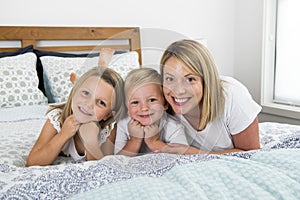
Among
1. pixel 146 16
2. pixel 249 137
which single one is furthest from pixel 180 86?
pixel 146 16

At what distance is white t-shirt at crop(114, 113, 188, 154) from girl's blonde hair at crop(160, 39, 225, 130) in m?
0.12

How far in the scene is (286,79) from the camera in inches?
109

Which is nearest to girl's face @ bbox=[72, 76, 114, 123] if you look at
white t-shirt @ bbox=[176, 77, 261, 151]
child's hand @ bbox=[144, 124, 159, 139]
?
child's hand @ bbox=[144, 124, 159, 139]

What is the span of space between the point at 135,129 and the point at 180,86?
17 centimetres

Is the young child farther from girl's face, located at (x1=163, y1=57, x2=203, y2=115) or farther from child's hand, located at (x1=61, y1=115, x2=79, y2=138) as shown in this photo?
child's hand, located at (x1=61, y1=115, x2=79, y2=138)

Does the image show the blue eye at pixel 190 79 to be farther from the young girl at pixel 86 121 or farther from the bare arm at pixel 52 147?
the bare arm at pixel 52 147

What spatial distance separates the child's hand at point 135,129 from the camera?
0.83 meters

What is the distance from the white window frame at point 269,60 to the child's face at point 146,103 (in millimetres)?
2197

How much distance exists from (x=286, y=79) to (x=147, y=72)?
229cm

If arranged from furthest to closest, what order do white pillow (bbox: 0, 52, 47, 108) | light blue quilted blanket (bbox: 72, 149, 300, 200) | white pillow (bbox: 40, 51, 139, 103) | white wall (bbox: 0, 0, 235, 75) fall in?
1. white wall (bbox: 0, 0, 235, 75)
2. white pillow (bbox: 40, 51, 139, 103)
3. white pillow (bbox: 0, 52, 47, 108)
4. light blue quilted blanket (bbox: 72, 149, 300, 200)

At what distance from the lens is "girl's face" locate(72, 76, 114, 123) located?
0.81m

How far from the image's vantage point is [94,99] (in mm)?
816

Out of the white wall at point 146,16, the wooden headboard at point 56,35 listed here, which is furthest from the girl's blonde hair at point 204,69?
the wooden headboard at point 56,35

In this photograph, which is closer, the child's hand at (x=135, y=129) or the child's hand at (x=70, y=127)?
the child's hand at (x=135, y=129)
